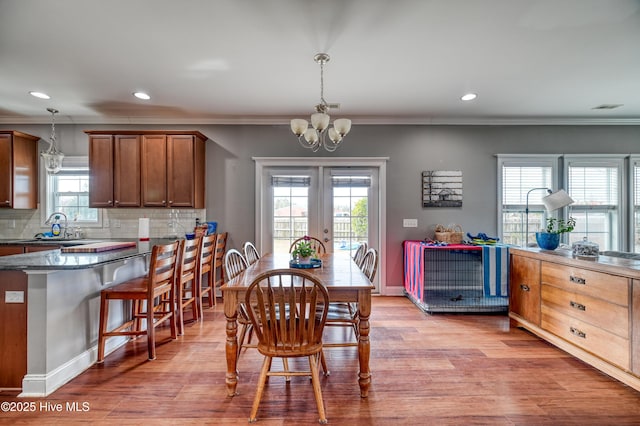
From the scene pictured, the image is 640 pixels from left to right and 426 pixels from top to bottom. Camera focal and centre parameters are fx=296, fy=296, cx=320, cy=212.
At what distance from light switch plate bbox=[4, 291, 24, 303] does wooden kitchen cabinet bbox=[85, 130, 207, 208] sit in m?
2.12

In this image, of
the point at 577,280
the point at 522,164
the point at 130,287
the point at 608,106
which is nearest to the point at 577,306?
the point at 577,280

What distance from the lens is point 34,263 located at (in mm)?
2002

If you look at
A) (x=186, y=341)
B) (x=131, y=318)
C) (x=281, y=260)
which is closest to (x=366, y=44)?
(x=281, y=260)

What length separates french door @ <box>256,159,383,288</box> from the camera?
4391 millimetres

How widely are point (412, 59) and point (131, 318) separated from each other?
362 cm

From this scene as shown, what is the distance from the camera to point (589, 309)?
2289 mm

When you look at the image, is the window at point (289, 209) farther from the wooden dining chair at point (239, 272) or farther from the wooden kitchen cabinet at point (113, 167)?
the wooden kitchen cabinet at point (113, 167)

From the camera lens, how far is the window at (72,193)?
4.32 m

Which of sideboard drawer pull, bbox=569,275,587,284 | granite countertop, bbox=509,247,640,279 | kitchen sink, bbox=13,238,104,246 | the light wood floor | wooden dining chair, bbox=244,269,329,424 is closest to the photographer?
wooden dining chair, bbox=244,269,329,424

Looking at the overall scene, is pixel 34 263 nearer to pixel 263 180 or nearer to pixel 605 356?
pixel 263 180

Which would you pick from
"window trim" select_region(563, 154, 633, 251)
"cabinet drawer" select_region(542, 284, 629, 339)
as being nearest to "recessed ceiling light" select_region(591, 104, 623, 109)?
"window trim" select_region(563, 154, 633, 251)

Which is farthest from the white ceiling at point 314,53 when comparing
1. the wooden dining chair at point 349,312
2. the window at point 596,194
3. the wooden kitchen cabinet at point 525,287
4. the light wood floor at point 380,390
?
the light wood floor at point 380,390

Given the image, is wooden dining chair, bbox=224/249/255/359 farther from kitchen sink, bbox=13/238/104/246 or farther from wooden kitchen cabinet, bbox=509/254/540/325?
wooden kitchen cabinet, bbox=509/254/540/325

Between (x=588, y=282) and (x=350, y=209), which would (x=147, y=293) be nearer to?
(x=350, y=209)
